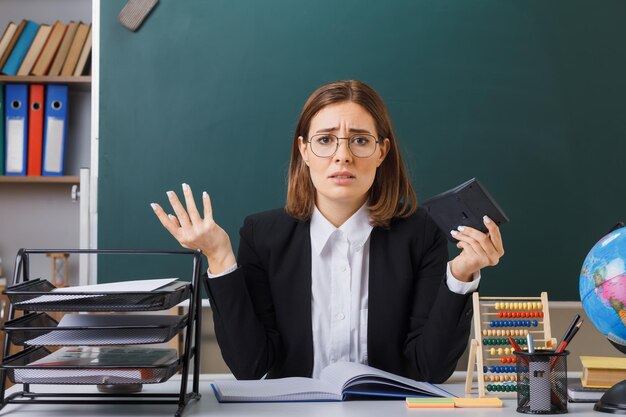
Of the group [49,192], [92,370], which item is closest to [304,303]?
[92,370]

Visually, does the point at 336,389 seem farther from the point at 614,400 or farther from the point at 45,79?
the point at 45,79

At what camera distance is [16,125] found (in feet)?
11.1

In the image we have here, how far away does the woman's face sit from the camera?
1816mm

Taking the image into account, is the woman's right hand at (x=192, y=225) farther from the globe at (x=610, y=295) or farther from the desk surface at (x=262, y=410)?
the globe at (x=610, y=295)

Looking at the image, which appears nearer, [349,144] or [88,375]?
[88,375]

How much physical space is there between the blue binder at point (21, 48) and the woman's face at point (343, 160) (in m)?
1.96

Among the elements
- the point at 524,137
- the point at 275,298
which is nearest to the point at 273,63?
the point at 524,137

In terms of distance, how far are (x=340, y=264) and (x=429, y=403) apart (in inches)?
26.3

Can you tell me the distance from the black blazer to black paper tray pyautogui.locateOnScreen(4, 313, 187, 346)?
45 cm

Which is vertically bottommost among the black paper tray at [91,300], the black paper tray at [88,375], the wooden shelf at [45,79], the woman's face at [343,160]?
the black paper tray at [88,375]

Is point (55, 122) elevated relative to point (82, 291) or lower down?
elevated

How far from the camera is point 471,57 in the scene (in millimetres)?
2971

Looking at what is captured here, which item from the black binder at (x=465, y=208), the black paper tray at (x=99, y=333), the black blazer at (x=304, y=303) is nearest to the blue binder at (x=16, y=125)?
the black blazer at (x=304, y=303)

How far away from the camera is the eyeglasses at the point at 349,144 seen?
1.85 metres
